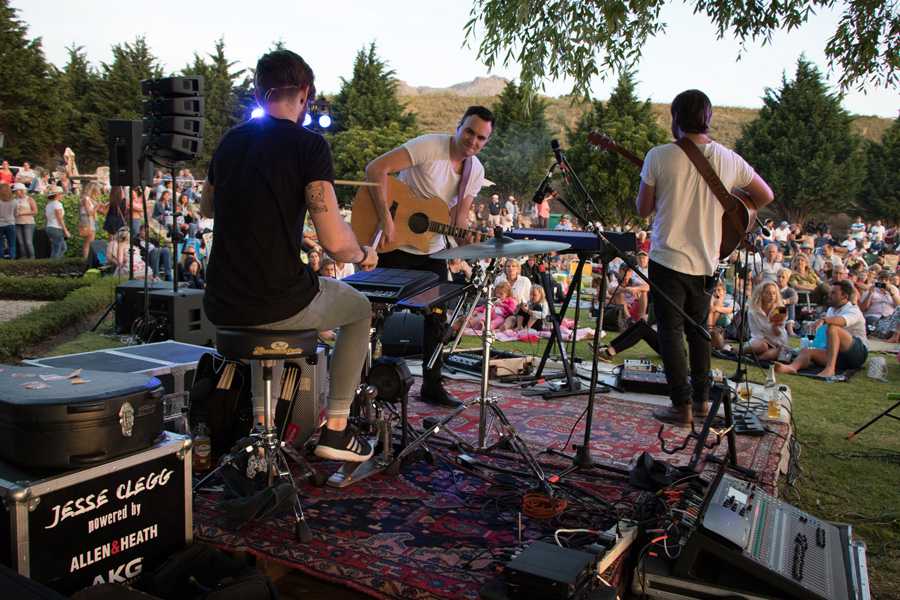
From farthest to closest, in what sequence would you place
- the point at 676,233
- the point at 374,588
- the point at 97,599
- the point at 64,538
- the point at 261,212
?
the point at 676,233 → the point at 261,212 → the point at 374,588 → the point at 64,538 → the point at 97,599

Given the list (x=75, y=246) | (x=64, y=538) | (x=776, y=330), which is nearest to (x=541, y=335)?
(x=776, y=330)

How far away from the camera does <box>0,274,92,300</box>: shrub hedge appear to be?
41.0 feet

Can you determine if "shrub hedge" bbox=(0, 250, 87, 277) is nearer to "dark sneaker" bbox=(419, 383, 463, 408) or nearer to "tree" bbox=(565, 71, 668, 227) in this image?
"dark sneaker" bbox=(419, 383, 463, 408)

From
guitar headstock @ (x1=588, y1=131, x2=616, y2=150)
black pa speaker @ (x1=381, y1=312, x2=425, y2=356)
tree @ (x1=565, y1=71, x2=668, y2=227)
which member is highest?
tree @ (x1=565, y1=71, x2=668, y2=227)

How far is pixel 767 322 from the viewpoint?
9.03 metres

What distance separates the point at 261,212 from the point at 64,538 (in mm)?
1359

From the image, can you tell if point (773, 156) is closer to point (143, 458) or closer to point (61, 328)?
point (61, 328)

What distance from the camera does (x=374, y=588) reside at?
2.68 meters

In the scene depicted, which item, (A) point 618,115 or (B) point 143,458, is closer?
(B) point 143,458

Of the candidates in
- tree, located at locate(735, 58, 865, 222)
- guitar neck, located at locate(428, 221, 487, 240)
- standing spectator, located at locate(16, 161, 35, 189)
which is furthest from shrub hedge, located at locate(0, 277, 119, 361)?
tree, located at locate(735, 58, 865, 222)

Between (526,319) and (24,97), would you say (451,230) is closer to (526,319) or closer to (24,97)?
(526,319)

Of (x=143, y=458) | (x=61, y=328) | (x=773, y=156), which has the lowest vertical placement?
(x=61, y=328)

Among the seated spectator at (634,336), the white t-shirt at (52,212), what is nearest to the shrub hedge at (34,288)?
the white t-shirt at (52,212)

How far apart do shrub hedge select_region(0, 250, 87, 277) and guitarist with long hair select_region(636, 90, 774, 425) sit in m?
14.0
